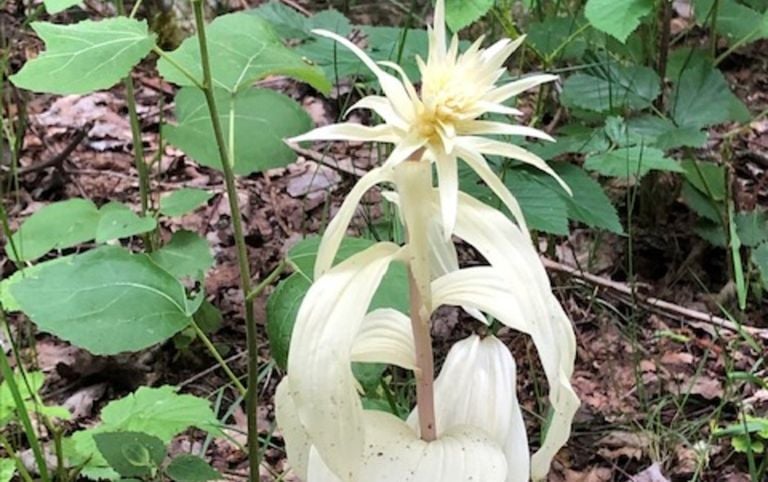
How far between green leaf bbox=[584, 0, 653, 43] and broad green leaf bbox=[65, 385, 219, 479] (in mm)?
925

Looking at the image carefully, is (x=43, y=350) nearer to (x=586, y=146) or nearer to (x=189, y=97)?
(x=189, y=97)

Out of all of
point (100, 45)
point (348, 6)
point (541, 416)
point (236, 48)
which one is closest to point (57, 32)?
point (100, 45)

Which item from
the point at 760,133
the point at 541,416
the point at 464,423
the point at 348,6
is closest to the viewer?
the point at 464,423

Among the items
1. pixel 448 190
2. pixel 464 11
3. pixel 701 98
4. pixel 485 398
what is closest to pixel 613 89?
pixel 701 98

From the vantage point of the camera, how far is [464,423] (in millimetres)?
909

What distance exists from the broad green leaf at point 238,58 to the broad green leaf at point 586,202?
0.64 metres

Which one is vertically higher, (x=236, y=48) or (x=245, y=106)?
(x=236, y=48)

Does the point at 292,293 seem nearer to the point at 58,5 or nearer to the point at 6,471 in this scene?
the point at 58,5

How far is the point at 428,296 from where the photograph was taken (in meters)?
0.83

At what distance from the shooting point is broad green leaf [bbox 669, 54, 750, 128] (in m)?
1.97

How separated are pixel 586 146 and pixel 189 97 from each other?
0.78 m

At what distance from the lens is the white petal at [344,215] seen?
2.62ft

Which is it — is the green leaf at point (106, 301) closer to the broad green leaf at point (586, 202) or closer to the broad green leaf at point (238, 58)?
the broad green leaf at point (238, 58)

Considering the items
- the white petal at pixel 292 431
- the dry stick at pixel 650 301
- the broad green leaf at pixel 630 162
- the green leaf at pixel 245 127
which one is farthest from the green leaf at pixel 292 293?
the dry stick at pixel 650 301
